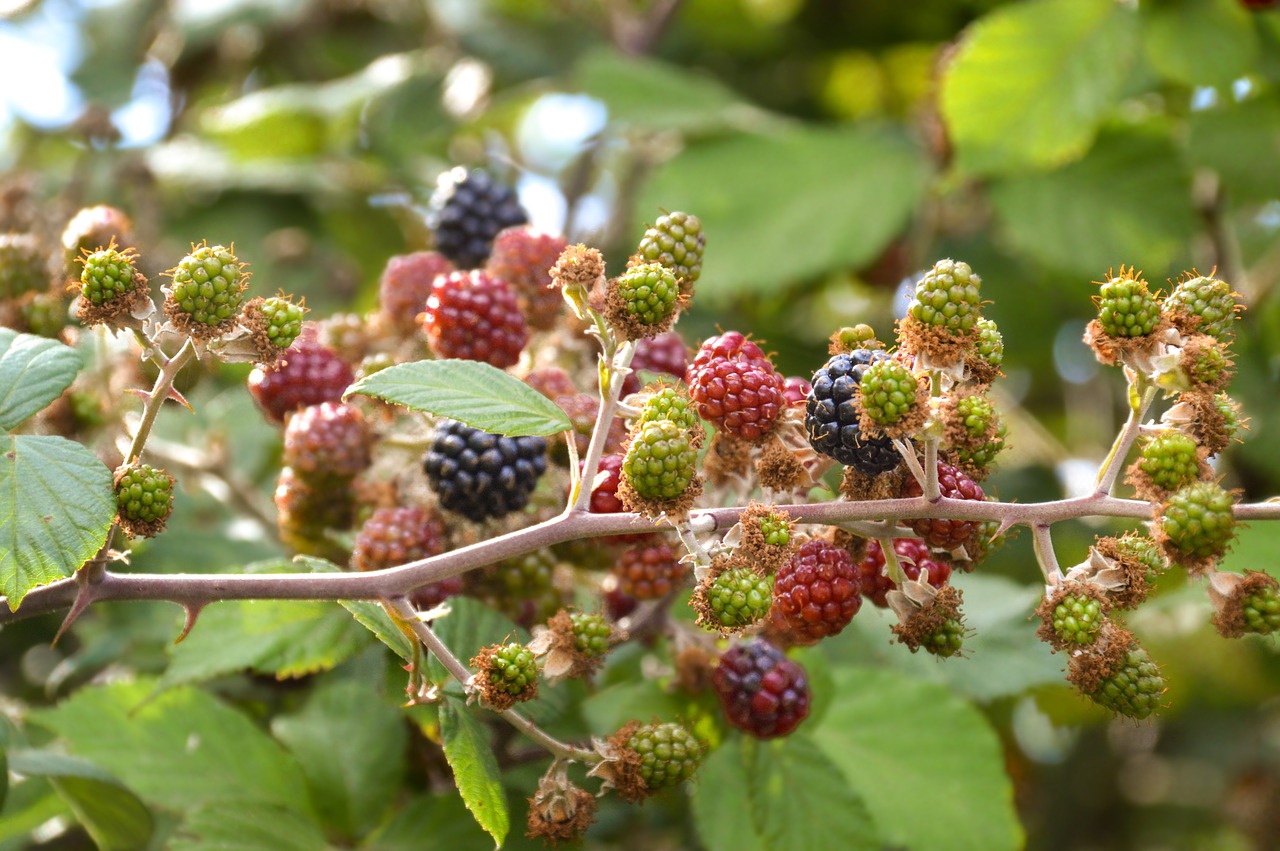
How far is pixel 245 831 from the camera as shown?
160cm

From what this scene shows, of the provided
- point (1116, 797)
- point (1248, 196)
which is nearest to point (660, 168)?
point (1248, 196)

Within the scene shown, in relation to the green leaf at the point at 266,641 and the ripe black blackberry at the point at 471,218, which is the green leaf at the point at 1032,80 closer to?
the ripe black blackberry at the point at 471,218

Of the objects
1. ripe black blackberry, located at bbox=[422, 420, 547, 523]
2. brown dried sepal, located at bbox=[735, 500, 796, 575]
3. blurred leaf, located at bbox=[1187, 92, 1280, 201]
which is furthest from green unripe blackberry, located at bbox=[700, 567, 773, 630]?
blurred leaf, located at bbox=[1187, 92, 1280, 201]

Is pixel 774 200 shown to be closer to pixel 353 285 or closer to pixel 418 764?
pixel 353 285

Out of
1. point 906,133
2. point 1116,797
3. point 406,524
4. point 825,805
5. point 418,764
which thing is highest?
point 906,133

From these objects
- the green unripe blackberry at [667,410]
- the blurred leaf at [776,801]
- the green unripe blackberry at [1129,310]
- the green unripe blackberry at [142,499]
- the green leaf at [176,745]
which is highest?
the green unripe blackberry at [1129,310]

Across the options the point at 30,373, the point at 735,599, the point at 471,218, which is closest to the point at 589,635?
the point at 735,599

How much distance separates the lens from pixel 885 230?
2822mm

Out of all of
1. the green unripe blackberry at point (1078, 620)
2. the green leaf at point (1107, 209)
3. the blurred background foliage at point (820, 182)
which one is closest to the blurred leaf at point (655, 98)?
the blurred background foliage at point (820, 182)

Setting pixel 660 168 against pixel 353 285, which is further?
pixel 353 285

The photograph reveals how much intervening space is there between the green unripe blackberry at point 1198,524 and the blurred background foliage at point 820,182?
3.01 ft

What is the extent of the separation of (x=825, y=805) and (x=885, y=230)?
160 centimetres

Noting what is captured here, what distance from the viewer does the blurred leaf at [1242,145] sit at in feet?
8.41

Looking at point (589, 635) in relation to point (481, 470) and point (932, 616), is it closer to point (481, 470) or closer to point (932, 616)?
point (481, 470)
